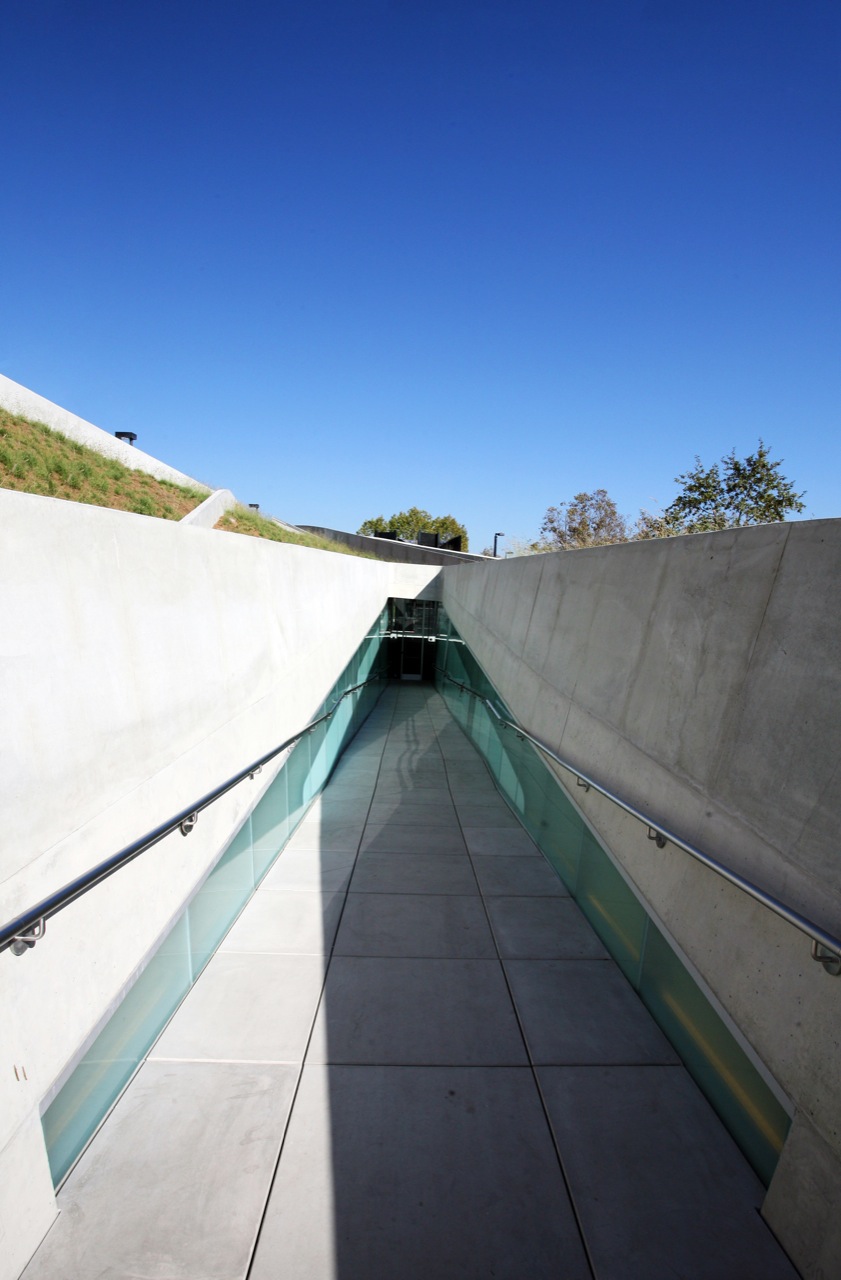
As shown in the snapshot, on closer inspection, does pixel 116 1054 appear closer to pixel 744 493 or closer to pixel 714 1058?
pixel 714 1058

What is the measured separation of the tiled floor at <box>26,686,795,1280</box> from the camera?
2.66 meters

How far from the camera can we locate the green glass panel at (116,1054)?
2.80 m

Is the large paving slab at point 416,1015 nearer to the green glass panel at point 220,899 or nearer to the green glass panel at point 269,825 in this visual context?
the green glass panel at point 220,899

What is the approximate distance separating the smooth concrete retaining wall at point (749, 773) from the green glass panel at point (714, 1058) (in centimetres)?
17

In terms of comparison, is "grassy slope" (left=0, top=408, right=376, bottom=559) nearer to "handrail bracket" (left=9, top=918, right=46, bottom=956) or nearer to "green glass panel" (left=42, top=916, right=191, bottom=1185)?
"green glass panel" (left=42, top=916, right=191, bottom=1185)

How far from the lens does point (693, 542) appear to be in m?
3.90

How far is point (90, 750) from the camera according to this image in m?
2.85

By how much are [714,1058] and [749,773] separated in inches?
65.6

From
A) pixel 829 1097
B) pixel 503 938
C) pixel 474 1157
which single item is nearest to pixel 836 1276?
pixel 829 1097

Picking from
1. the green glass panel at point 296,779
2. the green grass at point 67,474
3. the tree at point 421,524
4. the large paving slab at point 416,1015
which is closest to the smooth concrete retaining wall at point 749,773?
the large paving slab at point 416,1015

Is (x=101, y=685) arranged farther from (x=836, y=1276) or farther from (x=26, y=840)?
(x=836, y=1276)

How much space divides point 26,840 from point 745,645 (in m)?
3.48

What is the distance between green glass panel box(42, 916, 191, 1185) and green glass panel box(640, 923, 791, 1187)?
3147 mm

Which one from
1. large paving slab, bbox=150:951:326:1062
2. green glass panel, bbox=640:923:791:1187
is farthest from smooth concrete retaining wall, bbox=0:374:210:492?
green glass panel, bbox=640:923:791:1187
